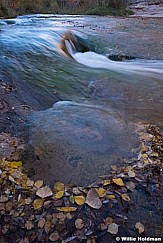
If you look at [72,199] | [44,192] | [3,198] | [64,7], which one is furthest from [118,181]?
[64,7]

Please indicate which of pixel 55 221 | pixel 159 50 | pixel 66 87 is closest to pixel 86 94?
pixel 66 87

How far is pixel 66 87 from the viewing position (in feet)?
13.4

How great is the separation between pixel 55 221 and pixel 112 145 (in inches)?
42.1

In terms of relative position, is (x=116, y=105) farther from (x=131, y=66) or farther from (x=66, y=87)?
(x=131, y=66)

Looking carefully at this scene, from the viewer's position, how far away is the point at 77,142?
262 cm

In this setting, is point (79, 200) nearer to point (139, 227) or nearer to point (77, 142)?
point (139, 227)

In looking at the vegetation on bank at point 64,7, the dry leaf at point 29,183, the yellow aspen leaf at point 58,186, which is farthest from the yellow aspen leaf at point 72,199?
the vegetation on bank at point 64,7

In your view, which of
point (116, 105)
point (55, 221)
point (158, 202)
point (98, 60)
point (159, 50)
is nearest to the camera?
point (55, 221)

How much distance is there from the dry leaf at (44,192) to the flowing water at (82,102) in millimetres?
171

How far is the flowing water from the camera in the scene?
2.44 meters

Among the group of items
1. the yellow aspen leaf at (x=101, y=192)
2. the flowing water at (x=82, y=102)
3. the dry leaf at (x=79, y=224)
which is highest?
the flowing water at (x=82, y=102)

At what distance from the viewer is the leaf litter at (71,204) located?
172 cm

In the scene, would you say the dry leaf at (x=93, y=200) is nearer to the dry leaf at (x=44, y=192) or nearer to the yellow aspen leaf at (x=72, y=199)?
the yellow aspen leaf at (x=72, y=199)

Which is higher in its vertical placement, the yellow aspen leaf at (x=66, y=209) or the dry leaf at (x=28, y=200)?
the dry leaf at (x=28, y=200)
